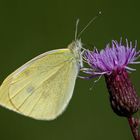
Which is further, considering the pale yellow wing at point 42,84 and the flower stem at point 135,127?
the pale yellow wing at point 42,84

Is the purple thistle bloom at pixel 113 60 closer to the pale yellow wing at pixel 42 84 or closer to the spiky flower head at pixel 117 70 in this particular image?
the spiky flower head at pixel 117 70

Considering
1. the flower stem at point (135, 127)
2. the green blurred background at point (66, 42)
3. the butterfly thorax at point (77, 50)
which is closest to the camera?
the flower stem at point (135, 127)

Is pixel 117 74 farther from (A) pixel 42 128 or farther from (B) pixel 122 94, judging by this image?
(A) pixel 42 128

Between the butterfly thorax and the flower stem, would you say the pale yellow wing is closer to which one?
the butterfly thorax

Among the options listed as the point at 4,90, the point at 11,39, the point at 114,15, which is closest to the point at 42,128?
the point at 11,39

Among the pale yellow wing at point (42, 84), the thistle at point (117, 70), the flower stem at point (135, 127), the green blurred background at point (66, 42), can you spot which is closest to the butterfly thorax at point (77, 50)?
the pale yellow wing at point (42, 84)

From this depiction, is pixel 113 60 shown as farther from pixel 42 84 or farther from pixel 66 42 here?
pixel 66 42
